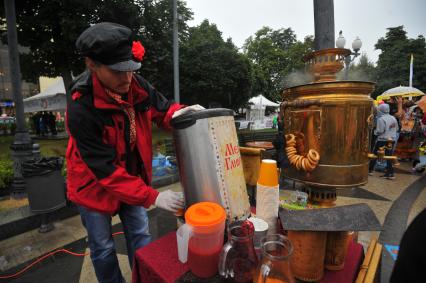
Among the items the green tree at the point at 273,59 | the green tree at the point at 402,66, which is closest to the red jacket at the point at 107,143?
the green tree at the point at 273,59

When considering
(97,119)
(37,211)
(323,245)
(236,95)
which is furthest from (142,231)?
(236,95)

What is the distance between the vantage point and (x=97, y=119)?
1284 mm

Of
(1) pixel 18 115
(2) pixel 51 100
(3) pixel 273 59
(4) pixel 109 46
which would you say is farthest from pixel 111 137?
(3) pixel 273 59

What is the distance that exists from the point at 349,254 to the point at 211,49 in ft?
55.3

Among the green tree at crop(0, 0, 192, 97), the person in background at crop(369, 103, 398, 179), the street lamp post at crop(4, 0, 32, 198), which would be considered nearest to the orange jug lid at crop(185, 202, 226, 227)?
the street lamp post at crop(4, 0, 32, 198)

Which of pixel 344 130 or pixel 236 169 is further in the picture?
pixel 344 130

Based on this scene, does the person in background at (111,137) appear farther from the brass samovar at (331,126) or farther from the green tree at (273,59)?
→ the green tree at (273,59)

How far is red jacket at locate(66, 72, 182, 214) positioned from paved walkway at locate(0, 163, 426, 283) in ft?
4.25

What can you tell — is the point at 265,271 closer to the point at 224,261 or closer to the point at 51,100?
the point at 224,261

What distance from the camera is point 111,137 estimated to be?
136cm

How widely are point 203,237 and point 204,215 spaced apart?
0.08m

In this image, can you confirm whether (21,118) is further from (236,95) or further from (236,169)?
(236,95)

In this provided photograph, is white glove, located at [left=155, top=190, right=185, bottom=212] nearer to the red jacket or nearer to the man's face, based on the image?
the red jacket

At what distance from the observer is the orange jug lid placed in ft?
2.91
